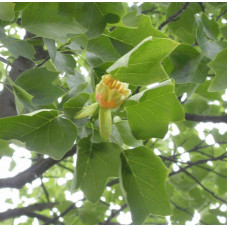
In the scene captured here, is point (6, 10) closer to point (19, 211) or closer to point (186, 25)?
point (186, 25)

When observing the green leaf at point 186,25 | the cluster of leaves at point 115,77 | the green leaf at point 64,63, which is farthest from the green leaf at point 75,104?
the green leaf at point 186,25

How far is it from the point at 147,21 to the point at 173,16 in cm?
39

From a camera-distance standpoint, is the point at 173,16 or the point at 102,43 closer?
the point at 102,43

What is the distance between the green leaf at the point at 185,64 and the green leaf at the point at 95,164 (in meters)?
0.26

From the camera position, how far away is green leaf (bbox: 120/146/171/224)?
2.40ft

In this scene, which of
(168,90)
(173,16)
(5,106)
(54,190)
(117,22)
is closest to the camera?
(168,90)

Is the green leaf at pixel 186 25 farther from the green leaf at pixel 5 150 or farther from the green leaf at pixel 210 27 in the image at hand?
the green leaf at pixel 5 150

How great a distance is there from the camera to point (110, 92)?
635 mm

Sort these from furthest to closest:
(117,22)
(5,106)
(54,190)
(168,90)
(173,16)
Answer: (54,190), (5,106), (173,16), (117,22), (168,90)

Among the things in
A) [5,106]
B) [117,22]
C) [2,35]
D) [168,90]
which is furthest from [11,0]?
[5,106]

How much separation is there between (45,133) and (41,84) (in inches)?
6.5

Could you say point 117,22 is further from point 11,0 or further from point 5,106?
point 5,106

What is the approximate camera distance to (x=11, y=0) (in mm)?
648

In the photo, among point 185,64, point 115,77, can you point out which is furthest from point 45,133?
point 185,64
